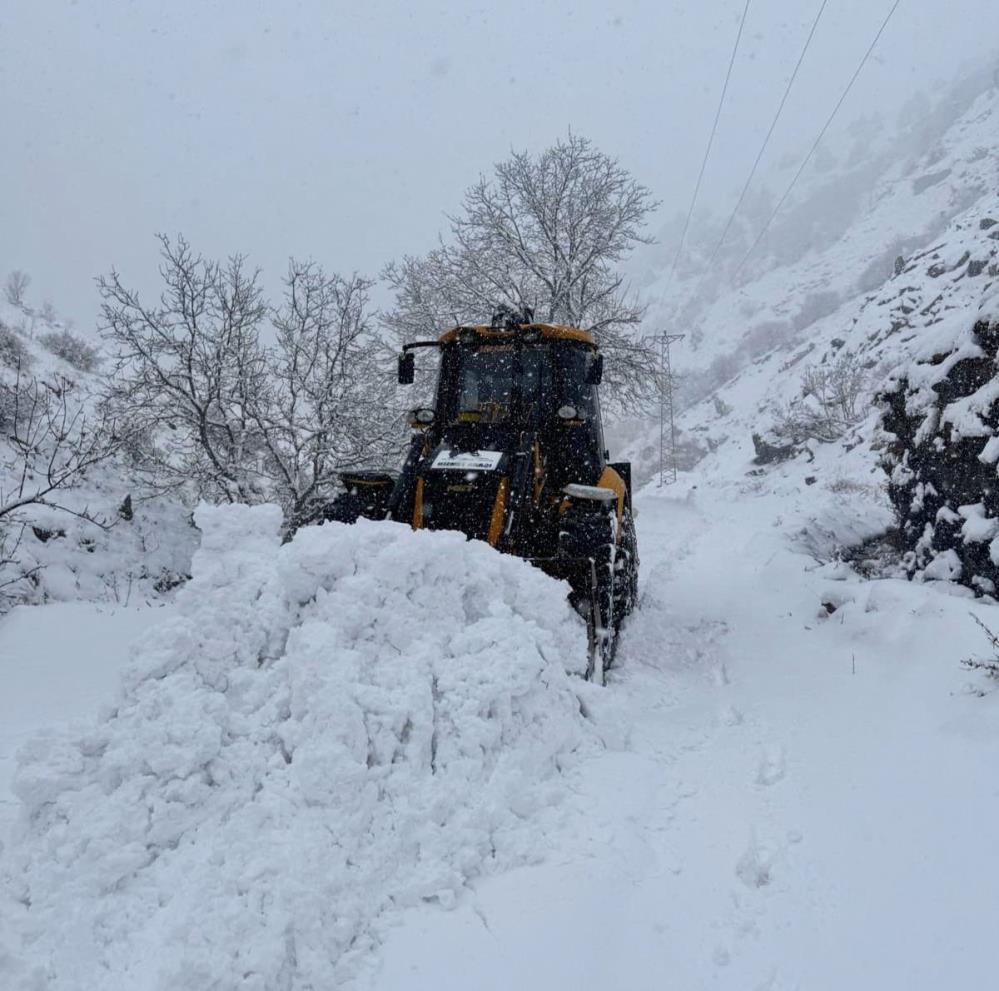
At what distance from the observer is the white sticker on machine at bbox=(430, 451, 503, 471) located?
5426 millimetres

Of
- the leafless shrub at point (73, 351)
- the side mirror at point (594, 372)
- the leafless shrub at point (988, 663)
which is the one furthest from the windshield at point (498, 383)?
the leafless shrub at point (73, 351)

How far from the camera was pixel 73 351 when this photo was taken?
59.8ft

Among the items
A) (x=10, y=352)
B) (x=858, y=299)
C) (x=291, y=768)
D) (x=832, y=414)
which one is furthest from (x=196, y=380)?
(x=858, y=299)

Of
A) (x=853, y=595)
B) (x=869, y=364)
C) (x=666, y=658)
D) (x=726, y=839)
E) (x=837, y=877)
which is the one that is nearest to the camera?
(x=837, y=877)

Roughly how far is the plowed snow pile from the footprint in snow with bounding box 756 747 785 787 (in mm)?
979

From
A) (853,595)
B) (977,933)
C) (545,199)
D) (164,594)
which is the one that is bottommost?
(164,594)

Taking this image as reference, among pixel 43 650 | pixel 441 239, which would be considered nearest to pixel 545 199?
pixel 441 239

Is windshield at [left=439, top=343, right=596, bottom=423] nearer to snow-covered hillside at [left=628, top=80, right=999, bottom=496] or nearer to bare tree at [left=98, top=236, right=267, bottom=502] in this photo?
bare tree at [left=98, top=236, right=267, bottom=502]

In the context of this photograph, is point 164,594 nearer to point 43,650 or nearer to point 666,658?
point 43,650

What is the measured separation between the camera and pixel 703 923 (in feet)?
7.84

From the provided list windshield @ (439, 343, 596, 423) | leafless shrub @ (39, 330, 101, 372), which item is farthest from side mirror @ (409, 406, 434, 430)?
leafless shrub @ (39, 330, 101, 372)

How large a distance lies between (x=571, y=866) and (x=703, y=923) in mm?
530

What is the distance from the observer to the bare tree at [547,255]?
1616cm

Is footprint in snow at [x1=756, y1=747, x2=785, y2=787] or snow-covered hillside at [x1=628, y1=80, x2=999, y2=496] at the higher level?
snow-covered hillside at [x1=628, y1=80, x2=999, y2=496]
